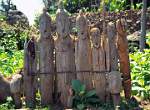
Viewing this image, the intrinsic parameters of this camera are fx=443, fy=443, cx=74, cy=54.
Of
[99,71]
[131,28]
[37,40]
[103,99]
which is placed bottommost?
[103,99]

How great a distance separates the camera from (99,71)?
6.96 metres

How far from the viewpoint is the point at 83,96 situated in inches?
271

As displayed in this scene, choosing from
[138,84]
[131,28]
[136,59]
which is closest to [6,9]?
[131,28]

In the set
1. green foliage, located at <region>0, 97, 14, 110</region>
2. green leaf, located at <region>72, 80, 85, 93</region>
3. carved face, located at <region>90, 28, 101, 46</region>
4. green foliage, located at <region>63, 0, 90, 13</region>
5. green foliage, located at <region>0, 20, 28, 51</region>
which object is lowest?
green foliage, located at <region>0, 97, 14, 110</region>

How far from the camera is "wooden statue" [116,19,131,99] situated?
23.1ft

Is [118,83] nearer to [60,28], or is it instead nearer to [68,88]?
[68,88]

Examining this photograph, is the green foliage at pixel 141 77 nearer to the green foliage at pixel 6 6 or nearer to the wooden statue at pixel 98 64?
the wooden statue at pixel 98 64

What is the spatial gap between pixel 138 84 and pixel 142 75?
0.31 meters

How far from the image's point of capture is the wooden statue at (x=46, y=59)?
282 inches

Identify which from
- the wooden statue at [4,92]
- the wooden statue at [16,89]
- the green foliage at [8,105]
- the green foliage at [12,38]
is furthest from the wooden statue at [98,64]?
the green foliage at [12,38]

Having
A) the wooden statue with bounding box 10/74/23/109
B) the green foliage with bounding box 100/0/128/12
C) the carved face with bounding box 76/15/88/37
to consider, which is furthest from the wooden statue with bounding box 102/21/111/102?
the green foliage with bounding box 100/0/128/12

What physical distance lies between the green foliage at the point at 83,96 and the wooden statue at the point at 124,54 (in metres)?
0.57

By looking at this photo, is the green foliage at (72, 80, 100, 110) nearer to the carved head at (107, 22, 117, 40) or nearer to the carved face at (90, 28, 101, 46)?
the carved face at (90, 28, 101, 46)

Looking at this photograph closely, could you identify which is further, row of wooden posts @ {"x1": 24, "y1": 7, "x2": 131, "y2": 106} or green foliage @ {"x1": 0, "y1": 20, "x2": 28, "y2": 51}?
green foliage @ {"x1": 0, "y1": 20, "x2": 28, "y2": 51}
